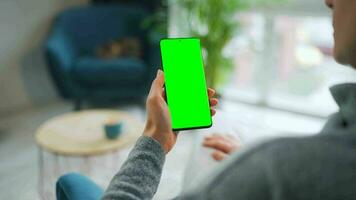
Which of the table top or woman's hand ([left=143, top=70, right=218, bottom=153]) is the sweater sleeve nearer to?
woman's hand ([left=143, top=70, right=218, bottom=153])

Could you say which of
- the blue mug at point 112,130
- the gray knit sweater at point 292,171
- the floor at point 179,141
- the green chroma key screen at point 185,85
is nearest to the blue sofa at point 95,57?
the floor at point 179,141

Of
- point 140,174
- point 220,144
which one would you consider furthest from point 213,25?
point 140,174

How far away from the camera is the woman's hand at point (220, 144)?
996 mm

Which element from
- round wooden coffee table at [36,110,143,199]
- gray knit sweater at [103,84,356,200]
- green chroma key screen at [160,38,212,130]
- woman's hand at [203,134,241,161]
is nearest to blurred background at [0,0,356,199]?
round wooden coffee table at [36,110,143,199]

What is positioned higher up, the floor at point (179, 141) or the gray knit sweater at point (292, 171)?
the gray knit sweater at point (292, 171)

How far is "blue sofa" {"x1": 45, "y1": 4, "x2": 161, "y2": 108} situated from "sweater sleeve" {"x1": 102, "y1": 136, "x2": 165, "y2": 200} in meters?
1.58

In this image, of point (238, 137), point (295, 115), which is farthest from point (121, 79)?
point (238, 137)

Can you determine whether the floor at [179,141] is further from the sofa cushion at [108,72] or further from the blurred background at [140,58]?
the sofa cushion at [108,72]

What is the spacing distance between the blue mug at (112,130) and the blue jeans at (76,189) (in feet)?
2.09

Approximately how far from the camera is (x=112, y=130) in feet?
5.18

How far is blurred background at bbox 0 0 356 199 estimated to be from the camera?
230 centimetres

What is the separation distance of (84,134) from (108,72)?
861 mm

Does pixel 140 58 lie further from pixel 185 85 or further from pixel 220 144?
pixel 185 85

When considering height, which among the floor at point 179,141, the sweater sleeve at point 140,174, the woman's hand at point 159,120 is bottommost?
the floor at point 179,141
